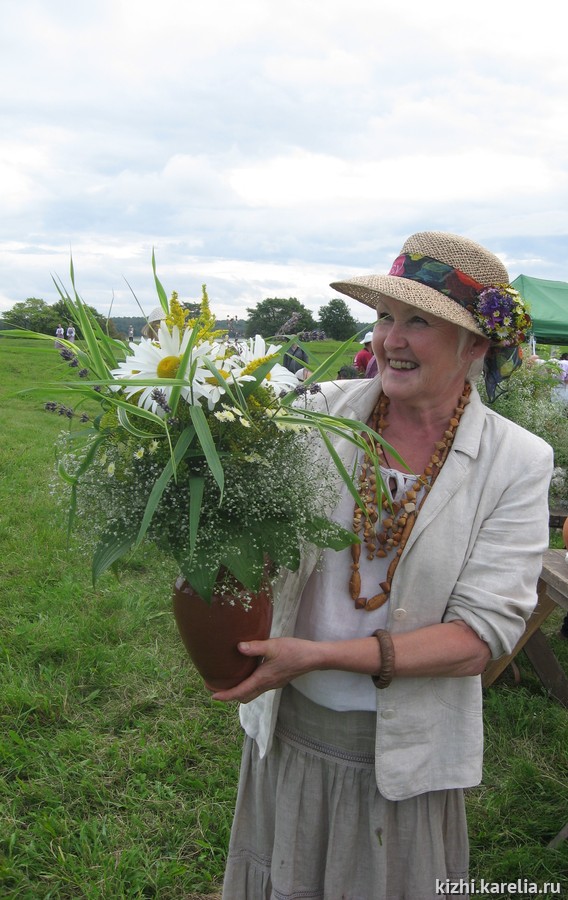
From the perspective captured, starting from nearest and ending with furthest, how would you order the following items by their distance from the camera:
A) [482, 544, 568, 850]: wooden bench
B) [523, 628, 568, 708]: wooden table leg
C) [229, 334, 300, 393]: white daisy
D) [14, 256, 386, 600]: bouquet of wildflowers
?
[14, 256, 386, 600]: bouquet of wildflowers → [229, 334, 300, 393]: white daisy → [482, 544, 568, 850]: wooden bench → [523, 628, 568, 708]: wooden table leg

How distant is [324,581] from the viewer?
1.71m

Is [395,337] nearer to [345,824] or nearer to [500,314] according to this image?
[500,314]

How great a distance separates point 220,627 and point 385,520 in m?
0.52

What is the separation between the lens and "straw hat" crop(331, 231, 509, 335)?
1686 mm

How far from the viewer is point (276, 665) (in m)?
1.49

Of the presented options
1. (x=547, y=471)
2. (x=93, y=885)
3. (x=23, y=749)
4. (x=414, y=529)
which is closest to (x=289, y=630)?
(x=414, y=529)

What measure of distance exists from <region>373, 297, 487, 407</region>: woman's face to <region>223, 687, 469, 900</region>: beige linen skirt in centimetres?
84

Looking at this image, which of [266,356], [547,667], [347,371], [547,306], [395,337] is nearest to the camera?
[266,356]

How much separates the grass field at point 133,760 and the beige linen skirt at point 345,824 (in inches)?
24.7

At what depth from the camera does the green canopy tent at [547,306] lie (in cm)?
1246

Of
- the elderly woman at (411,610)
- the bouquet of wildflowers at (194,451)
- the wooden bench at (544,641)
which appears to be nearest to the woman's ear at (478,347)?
the elderly woman at (411,610)

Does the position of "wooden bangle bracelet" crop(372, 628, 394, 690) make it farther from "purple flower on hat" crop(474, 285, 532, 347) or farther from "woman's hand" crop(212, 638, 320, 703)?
"purple flower on hat" crop(474, 285, 532, 347)

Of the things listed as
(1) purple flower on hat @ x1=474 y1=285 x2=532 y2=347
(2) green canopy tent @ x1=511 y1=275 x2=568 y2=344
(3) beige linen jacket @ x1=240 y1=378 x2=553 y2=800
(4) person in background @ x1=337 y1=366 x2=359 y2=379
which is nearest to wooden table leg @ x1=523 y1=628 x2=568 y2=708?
(4) person in background @ x1=337 y1=366 x2=359 y2=379

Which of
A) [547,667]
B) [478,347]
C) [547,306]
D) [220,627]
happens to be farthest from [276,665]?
[547,306]
